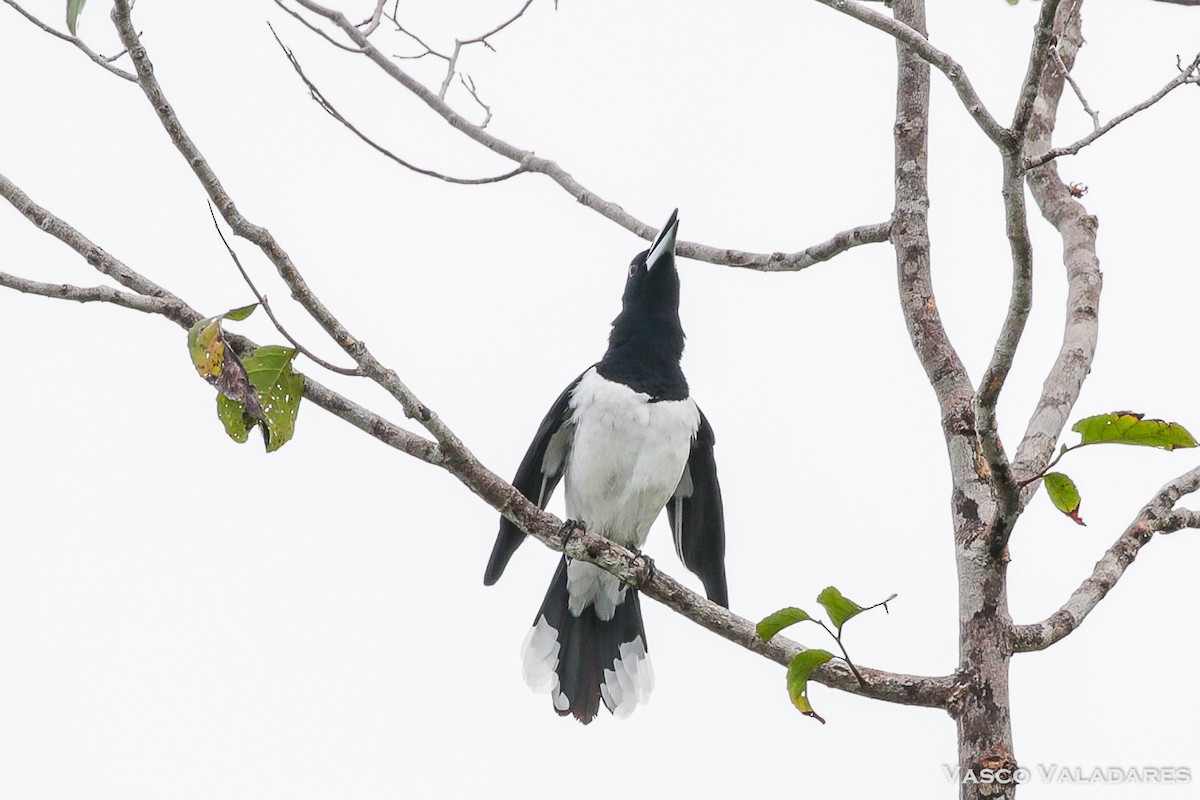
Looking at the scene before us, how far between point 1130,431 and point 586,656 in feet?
11.2

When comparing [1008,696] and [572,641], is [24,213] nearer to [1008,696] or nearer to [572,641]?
[1008,696]

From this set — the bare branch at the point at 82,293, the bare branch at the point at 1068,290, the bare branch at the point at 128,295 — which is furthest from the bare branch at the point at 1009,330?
the bare branch at the point at 82,293

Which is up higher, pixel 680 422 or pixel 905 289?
pixel 680 422

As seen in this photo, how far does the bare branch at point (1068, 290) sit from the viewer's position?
3.26 metres

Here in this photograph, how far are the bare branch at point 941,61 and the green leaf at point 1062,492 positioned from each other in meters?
0.66

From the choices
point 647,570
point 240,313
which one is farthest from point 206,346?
point 647,570

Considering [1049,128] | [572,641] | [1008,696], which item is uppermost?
[1049,128]

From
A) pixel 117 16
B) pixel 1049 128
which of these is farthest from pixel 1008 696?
pixel 1049 128

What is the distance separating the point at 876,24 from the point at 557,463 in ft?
9.78

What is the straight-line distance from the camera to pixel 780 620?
2.70m

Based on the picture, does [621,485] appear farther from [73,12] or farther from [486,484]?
[73,12]

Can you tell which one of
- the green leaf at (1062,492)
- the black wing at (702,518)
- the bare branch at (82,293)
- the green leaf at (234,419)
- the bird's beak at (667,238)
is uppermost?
the bird's beak at (667,238)

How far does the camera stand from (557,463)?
17.9 ft

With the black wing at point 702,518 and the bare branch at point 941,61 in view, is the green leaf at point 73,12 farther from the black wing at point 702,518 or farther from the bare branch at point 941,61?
the black wing at point 702,518
